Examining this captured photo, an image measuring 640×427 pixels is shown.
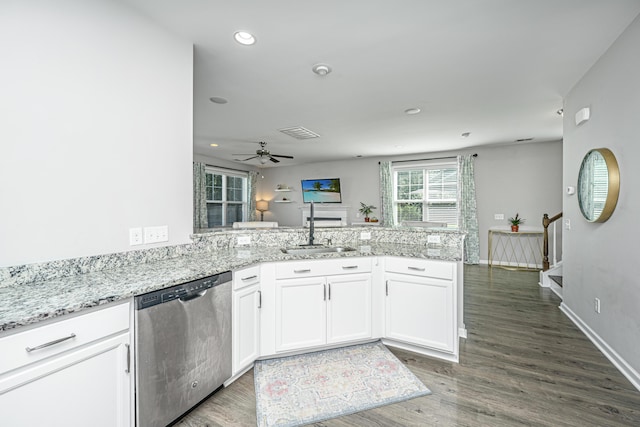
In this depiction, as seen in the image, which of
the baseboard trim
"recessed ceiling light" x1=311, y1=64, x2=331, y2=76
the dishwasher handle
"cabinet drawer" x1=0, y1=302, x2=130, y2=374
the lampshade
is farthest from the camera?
the lampshade

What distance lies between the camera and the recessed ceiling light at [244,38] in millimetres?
2013

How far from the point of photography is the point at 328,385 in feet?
6.13

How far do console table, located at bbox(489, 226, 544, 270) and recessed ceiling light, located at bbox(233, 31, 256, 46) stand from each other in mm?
5463

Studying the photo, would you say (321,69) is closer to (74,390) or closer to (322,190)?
(74,390)

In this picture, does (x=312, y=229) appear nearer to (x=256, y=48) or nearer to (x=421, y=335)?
(x=421, y=335)

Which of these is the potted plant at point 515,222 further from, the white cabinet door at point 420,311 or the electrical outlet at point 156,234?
the electrical outlet at point 156,234

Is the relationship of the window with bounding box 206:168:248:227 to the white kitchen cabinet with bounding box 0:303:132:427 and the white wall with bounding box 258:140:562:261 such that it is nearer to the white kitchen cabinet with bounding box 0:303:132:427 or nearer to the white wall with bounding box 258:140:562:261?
the white wall with bounding box 258:140:562:261

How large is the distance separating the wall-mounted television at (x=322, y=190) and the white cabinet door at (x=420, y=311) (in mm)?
5336

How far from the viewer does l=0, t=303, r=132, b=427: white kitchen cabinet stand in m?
0.93

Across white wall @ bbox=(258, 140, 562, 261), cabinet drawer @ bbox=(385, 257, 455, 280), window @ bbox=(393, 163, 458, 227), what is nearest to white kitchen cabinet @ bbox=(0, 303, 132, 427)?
cabinet drawer @ bbox=(385, 257, 455, 280)

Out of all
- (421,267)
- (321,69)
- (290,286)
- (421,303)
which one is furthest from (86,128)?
(421,303)

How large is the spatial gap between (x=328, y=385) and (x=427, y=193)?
548 centimetres

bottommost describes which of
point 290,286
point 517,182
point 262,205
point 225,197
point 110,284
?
point 290,286

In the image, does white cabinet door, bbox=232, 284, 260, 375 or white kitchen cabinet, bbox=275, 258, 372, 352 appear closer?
white cabinet door, bbox=232, 284, 260, 375
